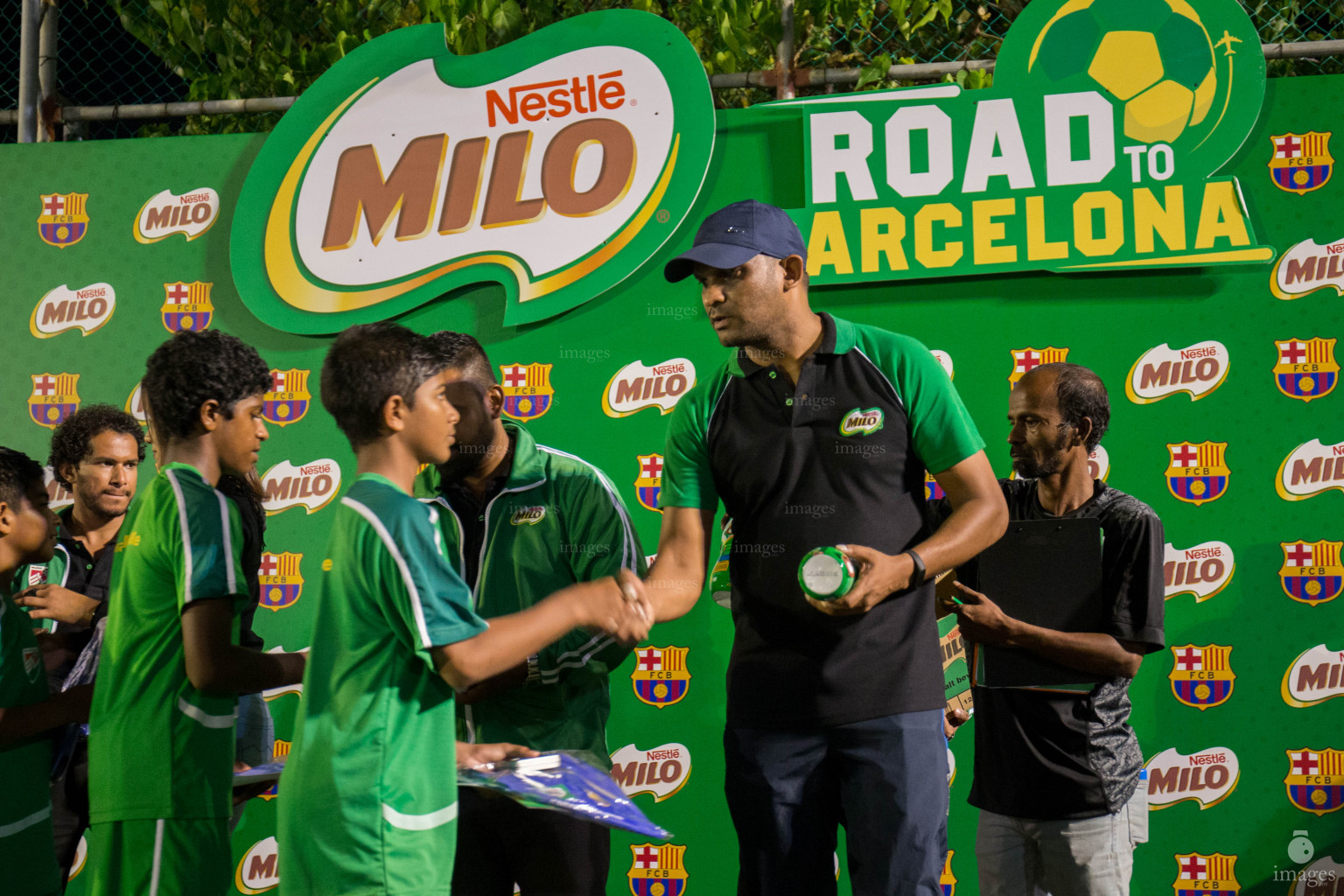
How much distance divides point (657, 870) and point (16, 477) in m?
Result: 2.48

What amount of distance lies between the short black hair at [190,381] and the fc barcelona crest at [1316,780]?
340 cm

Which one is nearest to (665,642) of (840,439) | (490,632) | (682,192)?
(682,192)

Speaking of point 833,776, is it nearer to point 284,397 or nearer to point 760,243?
point 760,243

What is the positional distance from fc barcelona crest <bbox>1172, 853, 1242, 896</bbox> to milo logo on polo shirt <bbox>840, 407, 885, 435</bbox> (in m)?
2.42

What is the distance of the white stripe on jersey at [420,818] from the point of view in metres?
1.68

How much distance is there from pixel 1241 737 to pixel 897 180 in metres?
2.20

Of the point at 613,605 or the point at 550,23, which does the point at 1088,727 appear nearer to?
the point at 613,605

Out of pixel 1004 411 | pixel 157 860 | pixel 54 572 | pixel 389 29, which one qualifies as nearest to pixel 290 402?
pixel 54 572

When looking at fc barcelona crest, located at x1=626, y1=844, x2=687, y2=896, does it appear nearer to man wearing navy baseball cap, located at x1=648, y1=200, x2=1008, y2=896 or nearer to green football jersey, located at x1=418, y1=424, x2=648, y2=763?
green football jersey, located at x1=418, y1=424, x2=648, y2=763

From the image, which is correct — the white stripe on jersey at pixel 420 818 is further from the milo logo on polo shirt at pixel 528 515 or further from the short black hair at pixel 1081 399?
the short black hair at pixel 1081 399

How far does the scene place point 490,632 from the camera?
1.72m

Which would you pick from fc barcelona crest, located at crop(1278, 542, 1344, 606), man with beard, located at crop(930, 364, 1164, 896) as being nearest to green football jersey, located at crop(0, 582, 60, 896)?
man with beard, located at crop(930, 364, 1164, 896)

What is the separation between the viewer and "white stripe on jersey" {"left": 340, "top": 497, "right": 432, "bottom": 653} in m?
1.66

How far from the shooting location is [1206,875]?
11.9 feet
